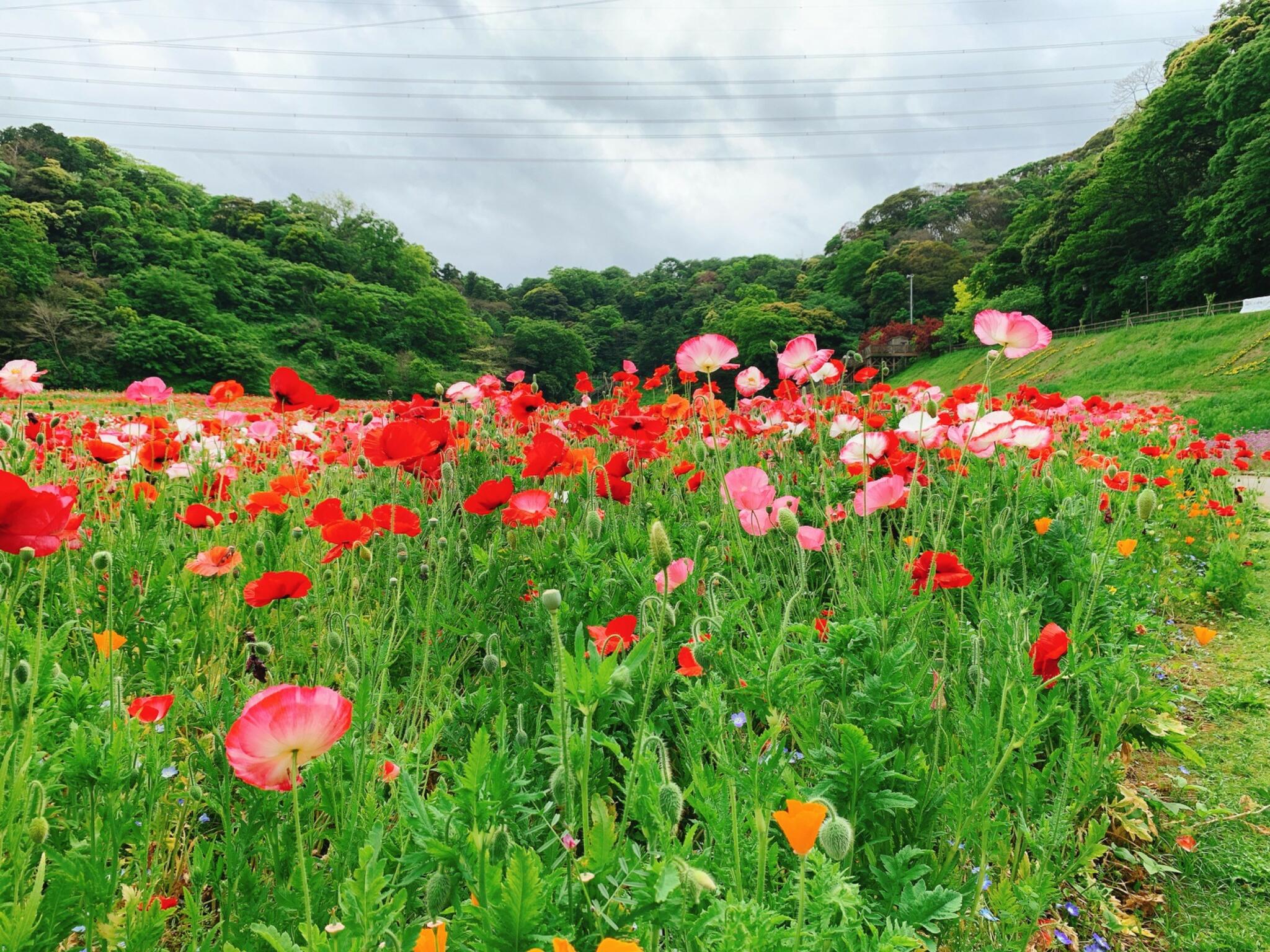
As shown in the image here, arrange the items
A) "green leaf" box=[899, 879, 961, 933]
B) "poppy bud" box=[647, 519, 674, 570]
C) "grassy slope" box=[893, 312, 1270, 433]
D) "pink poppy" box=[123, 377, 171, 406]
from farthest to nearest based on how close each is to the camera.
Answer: "grassy slope" box=[893, 312, 1270, 433], "pink poppy" box=[123, 377, 171, 406], "poppy bud" box=[647, 519, 674, 570], "green leaf" box=[899, 879, 961, 933]

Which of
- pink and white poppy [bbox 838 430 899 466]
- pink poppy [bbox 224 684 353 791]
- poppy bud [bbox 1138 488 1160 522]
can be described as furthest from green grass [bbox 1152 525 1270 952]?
pink poppy [bbox 224 684 353 791]

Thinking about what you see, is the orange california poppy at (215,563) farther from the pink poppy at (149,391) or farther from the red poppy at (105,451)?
the pink poppy at (149,391)

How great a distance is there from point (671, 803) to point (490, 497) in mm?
1160

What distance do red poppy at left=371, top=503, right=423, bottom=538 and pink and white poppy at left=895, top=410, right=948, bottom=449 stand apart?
127cm

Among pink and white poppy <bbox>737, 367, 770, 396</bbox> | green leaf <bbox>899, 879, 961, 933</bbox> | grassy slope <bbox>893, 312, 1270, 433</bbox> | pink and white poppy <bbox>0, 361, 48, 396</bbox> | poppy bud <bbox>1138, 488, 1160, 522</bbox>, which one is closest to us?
green leaf <bbox>899, 879, 961, 933</bbox>

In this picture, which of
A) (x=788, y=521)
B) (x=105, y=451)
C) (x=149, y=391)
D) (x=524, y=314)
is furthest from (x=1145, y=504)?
(x=524, y=314)

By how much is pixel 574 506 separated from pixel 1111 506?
2647 mm

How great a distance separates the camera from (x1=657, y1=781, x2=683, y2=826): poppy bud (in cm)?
72

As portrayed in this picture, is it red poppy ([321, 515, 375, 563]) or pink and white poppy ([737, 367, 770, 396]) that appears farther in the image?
pink and white poppy ([737, 367, 770, 396])

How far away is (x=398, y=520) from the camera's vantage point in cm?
156

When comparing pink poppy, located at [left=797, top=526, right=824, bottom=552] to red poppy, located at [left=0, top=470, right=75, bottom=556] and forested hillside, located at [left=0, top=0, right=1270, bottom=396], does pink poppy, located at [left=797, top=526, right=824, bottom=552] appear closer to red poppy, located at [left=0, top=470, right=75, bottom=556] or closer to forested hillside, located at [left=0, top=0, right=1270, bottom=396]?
red poppy, located at [left=0, top=470, right=75, bottom=556]

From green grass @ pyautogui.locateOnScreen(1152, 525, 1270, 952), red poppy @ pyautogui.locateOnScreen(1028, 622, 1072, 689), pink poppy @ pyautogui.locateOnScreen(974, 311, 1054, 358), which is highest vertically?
pink poppy @ pyautogui.locateOnScreen(974, 311, 1054, 358)

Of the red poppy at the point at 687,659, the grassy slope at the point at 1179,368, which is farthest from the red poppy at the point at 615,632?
the grassy slope at the point at 1179,368

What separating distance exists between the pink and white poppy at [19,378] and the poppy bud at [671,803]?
2358mm
